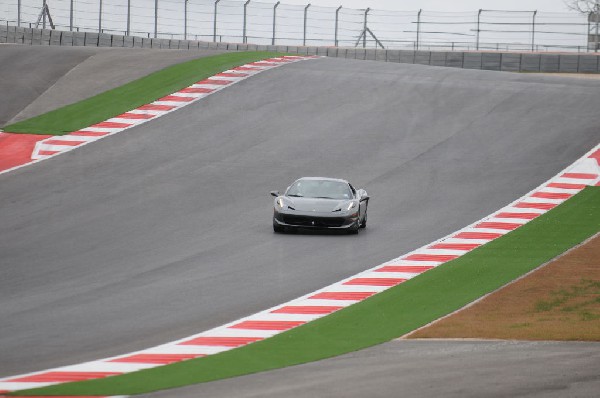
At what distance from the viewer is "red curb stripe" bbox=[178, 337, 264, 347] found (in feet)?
46.4

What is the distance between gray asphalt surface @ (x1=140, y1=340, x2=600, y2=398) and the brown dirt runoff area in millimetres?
981

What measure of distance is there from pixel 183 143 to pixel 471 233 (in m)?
11.0

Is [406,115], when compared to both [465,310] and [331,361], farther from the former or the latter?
[331,361]

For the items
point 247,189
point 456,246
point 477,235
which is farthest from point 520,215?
point 247,189

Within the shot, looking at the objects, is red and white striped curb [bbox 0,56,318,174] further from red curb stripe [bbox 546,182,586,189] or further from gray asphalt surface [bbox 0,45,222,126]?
red curb stripe [bbox 546,182,586,189]

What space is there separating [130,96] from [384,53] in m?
20.2

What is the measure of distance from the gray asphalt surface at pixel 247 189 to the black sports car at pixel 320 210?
0.27 metres

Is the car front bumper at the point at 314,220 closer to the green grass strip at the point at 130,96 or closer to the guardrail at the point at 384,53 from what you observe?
the green grass strip at the point at 130,96

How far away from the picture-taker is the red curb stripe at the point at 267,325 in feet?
50.1

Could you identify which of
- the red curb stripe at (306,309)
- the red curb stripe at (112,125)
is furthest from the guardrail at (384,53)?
the red curb stripe at (306,309)

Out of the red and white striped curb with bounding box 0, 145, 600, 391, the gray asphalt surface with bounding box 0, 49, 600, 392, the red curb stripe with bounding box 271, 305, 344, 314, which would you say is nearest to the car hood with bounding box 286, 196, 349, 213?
the gray asphalt surface with bounding box 0, 49, 600, 392

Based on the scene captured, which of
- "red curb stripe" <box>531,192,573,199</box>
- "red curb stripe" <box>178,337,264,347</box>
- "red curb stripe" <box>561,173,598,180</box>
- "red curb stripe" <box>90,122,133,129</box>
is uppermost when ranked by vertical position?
"red curb stripe" <box>90,122,133,129</box>

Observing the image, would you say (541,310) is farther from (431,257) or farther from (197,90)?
(197,90)

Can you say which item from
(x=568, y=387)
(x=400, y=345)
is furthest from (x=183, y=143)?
(x=568, y=387)
